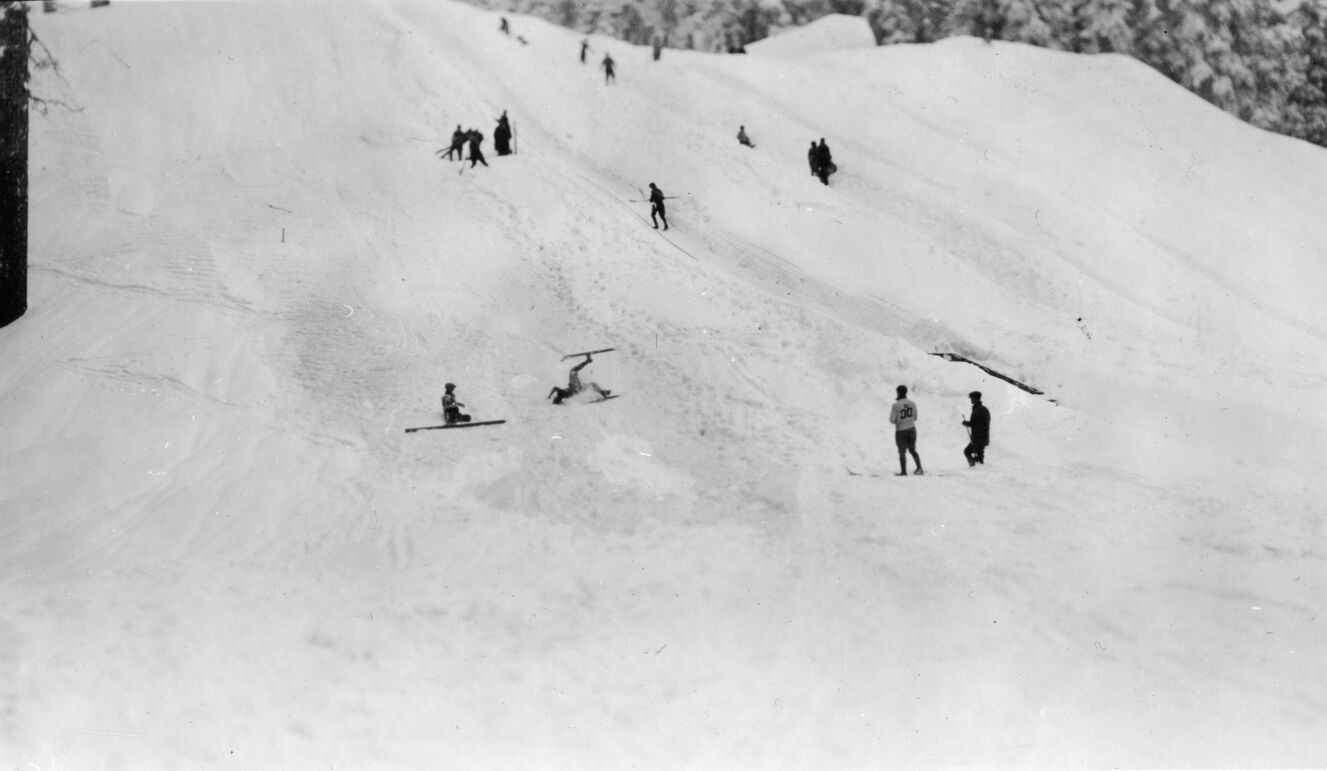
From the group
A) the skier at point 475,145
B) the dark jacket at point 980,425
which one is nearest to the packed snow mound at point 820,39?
the skier at point 475,145

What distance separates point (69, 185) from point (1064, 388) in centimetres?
2062

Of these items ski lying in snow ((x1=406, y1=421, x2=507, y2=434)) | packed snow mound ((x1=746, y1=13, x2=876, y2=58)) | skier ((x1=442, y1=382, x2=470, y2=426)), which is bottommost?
ski lying in snow ((x1=406, y1=421, x2=507, y2=434))

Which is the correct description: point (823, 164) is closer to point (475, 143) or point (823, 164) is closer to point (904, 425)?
point (475, 143)

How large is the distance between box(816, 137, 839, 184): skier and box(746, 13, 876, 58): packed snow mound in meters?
12.5

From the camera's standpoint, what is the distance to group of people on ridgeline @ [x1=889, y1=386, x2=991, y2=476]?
1569 cm

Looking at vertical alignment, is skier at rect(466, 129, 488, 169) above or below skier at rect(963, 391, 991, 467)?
above

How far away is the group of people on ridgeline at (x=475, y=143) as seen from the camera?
26.9 metres

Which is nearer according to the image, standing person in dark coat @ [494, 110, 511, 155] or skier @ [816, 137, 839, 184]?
standing person in dark coat @ [494, 110, 511, 155]

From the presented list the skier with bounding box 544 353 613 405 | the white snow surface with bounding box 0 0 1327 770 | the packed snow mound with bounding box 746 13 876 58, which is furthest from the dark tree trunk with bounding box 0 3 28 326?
the packed snow mound with bounding box 746 13 876 58

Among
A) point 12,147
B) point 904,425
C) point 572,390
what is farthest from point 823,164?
point 12,147

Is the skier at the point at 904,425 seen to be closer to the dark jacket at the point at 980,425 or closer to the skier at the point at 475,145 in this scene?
the dark jacket at the point at 980,425

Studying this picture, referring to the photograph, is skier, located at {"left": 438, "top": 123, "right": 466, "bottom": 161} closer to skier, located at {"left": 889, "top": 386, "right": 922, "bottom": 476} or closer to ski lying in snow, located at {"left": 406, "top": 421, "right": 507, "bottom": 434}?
ski lying in snow, located at {"left": 406, "top": 421, "right": 507, "bottom": 434}

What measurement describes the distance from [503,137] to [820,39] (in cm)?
1844

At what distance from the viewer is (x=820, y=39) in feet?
139
